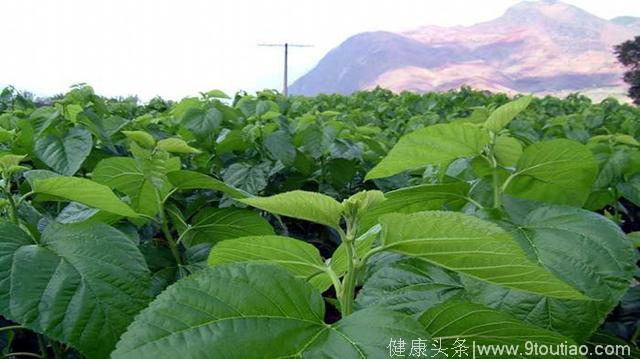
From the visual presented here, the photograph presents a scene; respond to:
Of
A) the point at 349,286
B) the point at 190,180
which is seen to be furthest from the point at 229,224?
the point at 349,286

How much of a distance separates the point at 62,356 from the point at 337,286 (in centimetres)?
73

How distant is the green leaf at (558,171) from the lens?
3.52 ft

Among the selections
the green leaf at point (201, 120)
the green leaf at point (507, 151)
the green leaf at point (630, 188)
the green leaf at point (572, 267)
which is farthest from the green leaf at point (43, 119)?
the green leaf at point (630, 188)

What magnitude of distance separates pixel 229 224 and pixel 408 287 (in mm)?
547

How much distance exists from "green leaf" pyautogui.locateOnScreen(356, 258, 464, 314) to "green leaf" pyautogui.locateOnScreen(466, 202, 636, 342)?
0.26 feet

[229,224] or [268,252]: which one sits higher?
[268,252]

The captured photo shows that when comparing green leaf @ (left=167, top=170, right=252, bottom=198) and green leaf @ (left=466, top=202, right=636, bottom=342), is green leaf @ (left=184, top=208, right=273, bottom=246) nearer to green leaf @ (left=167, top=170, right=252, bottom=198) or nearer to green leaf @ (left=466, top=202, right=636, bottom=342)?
green leaf @ (left=167, top=170, right=252, bottom=198)

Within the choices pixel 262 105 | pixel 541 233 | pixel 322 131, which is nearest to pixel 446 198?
pixel 541 233

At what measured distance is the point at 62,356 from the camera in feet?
4.02

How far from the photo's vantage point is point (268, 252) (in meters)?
0.79

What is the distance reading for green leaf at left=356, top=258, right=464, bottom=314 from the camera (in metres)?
0.88

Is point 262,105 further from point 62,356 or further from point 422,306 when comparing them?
point 422,306

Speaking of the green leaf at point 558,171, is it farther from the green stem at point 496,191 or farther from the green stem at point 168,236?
the green stem at point 168,236

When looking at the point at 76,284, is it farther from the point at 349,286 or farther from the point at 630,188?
the point at 630,188
